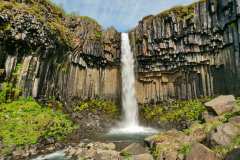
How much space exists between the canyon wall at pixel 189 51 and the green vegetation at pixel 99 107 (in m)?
4.03

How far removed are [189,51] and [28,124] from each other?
20125 mm

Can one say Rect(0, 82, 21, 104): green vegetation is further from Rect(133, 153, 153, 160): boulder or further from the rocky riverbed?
Rect(133, 153, 153, 160): boulder

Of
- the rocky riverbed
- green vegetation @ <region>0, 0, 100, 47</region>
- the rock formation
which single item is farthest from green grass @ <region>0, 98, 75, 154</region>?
green vegetation @ <region>0, 0, 100, 47</region>

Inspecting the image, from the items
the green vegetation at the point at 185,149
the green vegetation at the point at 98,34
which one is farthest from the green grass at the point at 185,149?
the green vegetation at the point at 98,34

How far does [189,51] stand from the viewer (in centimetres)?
3131

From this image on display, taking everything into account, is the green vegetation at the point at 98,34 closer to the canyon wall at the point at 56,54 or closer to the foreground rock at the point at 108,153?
the canyon wall at the point at 56,54

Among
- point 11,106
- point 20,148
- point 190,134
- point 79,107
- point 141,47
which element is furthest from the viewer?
point 141,47

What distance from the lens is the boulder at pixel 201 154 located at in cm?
1230

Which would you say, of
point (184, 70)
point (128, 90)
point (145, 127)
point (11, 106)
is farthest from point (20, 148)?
point (184, 70)

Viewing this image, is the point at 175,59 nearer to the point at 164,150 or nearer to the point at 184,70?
the point at 184,70

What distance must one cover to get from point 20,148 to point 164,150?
10406 mm

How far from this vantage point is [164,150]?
48.7 feet

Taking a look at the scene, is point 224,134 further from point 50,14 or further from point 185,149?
point 50,14

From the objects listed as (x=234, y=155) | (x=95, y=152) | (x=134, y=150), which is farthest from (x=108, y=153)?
(x=234, y=155)
